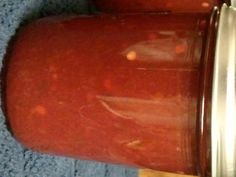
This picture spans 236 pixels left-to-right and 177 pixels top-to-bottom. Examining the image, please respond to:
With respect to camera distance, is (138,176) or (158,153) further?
(138,176)

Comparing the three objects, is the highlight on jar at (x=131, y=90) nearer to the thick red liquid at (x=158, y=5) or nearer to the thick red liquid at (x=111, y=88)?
the thick red liquid at (x=111, y=88)

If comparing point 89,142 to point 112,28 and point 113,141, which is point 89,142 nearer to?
→ point 113,141

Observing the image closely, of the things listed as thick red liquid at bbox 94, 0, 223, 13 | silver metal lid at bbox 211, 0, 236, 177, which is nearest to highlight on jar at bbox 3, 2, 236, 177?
silver metal lid at bbox 211, 0, 236, 177

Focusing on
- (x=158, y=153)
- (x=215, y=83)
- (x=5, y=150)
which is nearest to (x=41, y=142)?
(x=5, y=150)

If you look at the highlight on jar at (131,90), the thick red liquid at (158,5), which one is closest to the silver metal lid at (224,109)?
the highlight on jar at (131,90)

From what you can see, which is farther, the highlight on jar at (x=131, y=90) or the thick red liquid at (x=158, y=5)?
the thick red liquid at (x=158, y=5)

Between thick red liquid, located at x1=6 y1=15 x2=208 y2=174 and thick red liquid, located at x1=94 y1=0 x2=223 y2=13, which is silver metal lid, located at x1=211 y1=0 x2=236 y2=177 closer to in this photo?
thick red liquid, located at x1=6 y1=15 x2=208 y2=174
